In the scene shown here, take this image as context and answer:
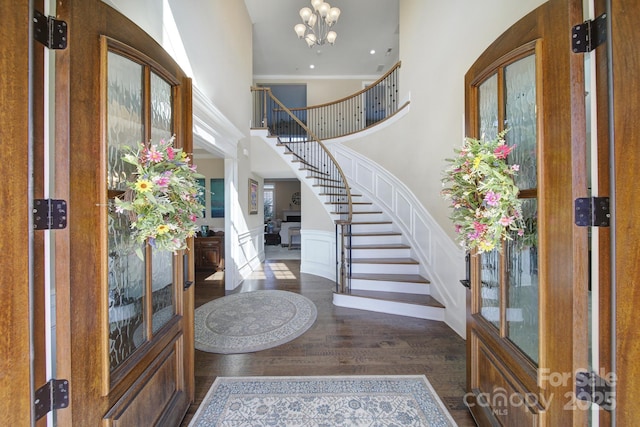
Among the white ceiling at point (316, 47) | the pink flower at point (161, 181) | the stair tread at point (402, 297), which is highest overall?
the white ceiling at point (316, 47)

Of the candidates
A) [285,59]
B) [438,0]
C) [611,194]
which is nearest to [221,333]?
[611,194]

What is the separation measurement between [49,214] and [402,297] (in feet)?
10.8

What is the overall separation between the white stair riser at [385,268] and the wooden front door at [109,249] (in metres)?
2.62

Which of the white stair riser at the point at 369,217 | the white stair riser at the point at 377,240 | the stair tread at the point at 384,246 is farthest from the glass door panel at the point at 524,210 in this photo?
the white stair riser at the point at 369,217

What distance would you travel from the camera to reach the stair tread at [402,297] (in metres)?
3.05

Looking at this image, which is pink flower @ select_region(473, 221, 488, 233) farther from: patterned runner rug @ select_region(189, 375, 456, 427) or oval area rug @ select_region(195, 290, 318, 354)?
oval area rug @ select_region(195, 290, 318, 354)

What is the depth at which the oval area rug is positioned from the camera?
2.51 metres

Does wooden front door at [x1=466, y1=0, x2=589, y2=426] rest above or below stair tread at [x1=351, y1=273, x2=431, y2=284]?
above

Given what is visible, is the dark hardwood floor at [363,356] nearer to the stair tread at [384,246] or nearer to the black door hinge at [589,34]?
the stair tread at [384,246]

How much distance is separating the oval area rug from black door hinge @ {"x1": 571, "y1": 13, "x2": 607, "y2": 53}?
2.83 m

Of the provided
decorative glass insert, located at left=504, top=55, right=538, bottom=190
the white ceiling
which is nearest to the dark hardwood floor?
decorative glass insert, located at left=504, top=55, right=538, bottom=190

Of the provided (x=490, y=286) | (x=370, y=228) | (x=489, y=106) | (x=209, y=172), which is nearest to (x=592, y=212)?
(x=490, y=286)

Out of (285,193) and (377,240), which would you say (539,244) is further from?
(285,193)

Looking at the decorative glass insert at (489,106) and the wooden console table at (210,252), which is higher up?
the decorative glass insert at (489,106)
